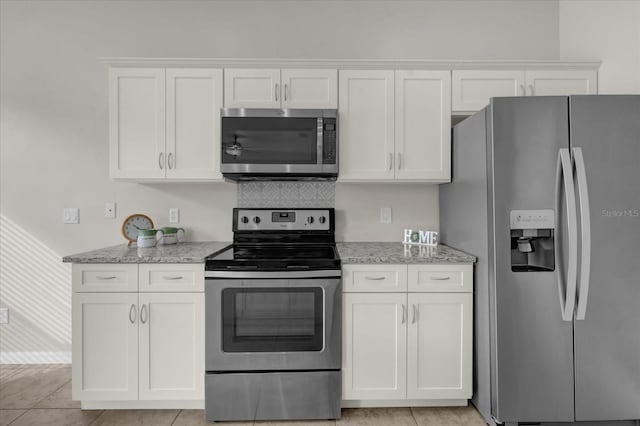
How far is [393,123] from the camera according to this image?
2.57 m

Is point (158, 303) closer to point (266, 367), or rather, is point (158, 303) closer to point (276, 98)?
point (266, 367)

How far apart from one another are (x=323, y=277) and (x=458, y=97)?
59.3 inches

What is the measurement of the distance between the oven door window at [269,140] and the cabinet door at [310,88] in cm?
14

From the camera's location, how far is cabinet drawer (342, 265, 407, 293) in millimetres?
2229

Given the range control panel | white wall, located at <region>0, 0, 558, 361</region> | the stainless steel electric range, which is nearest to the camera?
the stainless steel electric range

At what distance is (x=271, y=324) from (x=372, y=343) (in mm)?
593

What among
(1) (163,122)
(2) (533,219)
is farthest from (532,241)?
(1) (163,122)

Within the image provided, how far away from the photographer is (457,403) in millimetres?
2301

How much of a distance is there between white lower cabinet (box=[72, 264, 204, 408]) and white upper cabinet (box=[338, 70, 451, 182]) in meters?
1.29

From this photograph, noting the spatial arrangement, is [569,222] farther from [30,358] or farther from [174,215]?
[30,358]

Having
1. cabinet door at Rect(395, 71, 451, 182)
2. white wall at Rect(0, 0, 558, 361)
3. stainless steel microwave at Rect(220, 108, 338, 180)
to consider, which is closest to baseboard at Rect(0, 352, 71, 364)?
white wall at Rect(0, 0, 558, 361)

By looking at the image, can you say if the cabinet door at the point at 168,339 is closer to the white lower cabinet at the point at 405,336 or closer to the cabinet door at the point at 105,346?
the cabinet door at the point at 105,346

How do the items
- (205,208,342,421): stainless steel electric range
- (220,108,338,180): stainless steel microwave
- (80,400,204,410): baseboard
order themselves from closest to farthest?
(205,208,342,421): stainless steel electric range → (80,400,204,410): baseboard → (220,108,338,180): stainless steel microwave

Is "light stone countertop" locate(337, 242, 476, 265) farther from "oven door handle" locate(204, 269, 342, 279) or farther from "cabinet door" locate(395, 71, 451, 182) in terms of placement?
"cabinet door" locate(395, 71, 451, 182)
